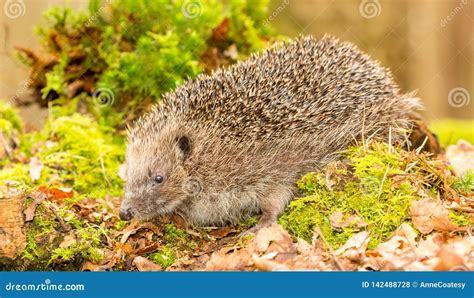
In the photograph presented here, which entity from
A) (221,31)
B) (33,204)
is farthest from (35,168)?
(221,31)

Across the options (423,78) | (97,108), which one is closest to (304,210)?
(97,108)

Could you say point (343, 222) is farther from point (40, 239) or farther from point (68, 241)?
point (40, 239)

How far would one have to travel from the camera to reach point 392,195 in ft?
20.1

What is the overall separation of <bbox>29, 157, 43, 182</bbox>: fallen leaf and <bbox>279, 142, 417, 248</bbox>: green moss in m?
3.76

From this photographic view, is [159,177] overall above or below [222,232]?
above

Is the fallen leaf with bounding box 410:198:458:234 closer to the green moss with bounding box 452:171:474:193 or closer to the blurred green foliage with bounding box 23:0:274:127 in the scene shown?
the green moss with bounding box 452:171:474:193

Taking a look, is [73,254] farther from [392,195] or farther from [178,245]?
[392,195]

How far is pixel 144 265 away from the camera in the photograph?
6047mm

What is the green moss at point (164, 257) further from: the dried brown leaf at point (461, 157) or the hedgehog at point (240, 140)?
the dried brown leaf at point (461, 157)

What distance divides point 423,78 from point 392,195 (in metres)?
14.1

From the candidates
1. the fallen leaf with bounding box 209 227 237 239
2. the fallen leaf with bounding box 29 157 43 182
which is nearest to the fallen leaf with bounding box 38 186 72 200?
the fallen leaf with bounding box 29 157 43 182

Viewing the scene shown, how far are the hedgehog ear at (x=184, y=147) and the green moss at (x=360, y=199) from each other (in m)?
1.38

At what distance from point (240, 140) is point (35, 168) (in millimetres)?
3427

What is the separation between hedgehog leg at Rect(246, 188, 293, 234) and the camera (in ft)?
22.3
